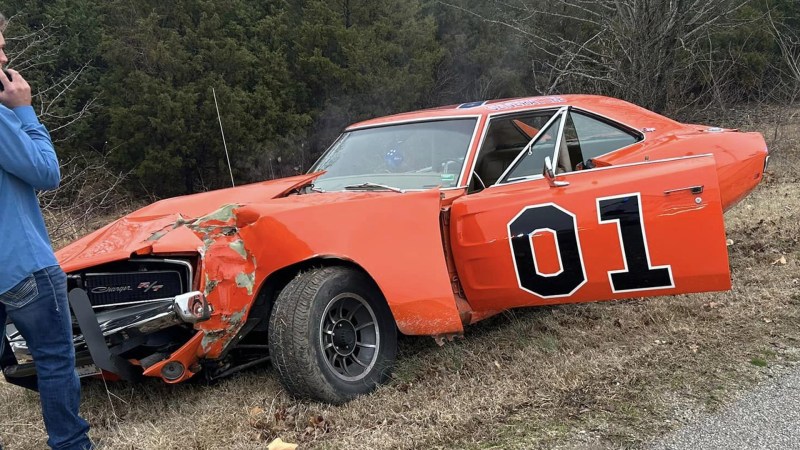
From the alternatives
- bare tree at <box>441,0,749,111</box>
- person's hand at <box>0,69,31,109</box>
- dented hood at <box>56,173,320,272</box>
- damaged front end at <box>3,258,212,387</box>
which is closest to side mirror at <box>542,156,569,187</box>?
dented hood at <box>56,173,320,272</box>

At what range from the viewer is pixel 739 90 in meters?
17.3

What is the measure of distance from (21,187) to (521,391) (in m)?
2.46

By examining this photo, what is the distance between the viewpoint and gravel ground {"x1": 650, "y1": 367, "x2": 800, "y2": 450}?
2631 mm

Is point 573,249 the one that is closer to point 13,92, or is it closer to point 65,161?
point 13,92

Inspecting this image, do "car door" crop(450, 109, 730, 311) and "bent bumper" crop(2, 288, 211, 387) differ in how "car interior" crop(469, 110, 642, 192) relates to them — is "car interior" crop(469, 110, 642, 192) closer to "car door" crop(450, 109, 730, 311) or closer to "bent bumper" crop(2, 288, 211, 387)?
"car door" crop(450, 109, 730, 311)

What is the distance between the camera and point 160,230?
341 cm

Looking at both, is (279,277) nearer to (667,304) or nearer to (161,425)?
(161,425)

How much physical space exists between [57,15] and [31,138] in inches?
700

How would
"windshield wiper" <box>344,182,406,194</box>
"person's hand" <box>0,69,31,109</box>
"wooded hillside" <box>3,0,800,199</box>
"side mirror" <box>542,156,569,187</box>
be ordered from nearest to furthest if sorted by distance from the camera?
"person's hand" <box>0,69,31,109</box>
"side mirror" <box>542,156,569,187</box>
"windshield wiper" <box>344,182,406,194</box>
"wooded hillside" <box>3,0,800,199</box>

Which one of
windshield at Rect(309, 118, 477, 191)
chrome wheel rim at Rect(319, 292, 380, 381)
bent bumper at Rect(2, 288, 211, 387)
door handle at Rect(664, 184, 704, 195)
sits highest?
windshield at Rect(309, 118, 477, 191)

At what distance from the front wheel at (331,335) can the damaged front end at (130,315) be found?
0.41 m

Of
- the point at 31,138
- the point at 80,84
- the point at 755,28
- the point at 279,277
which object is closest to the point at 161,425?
the point at 279,277

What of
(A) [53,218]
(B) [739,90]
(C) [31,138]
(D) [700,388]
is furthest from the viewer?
(B) [739,90]

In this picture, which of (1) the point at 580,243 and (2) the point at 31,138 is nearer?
(2) the point at 31,138
